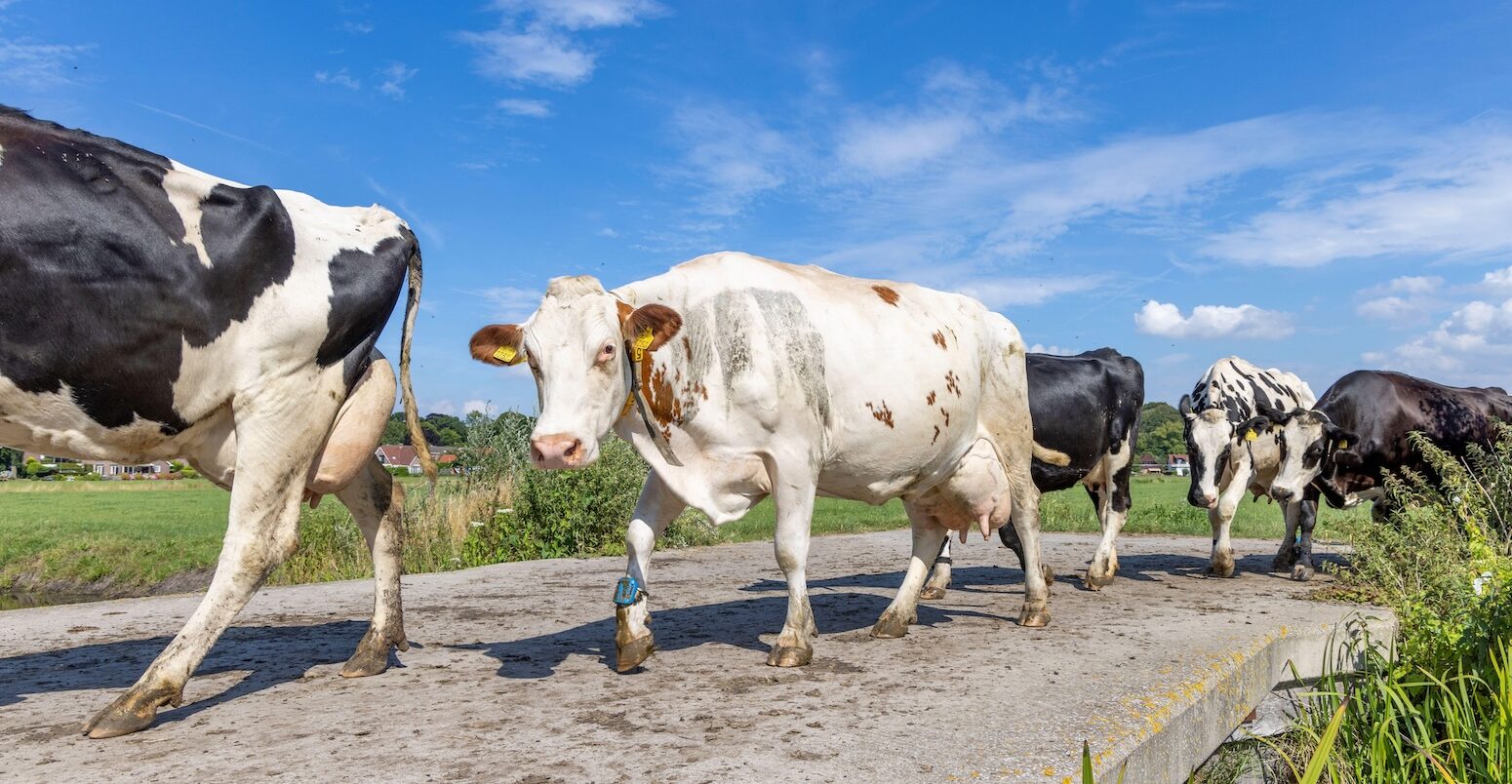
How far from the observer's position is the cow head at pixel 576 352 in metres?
4.43

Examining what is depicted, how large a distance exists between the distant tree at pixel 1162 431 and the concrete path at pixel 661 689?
6907 centimetres

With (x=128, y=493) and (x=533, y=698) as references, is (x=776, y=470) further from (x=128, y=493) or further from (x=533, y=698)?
(x=128, y=493)

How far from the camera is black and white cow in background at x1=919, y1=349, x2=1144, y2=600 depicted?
8664 millimetres

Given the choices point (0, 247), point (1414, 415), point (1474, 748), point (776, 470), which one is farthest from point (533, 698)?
point (1414, 415)

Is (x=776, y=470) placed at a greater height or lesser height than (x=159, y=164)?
lesser

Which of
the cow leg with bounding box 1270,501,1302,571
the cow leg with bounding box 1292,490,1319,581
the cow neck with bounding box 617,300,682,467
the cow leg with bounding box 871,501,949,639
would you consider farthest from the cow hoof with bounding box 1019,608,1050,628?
the cow leg with bounding box 1270,501,1302,571

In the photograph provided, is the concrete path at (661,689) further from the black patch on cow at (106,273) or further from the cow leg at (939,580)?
the black patch on cow at (106,273)

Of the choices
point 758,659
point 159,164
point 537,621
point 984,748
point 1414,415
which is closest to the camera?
point 984,748

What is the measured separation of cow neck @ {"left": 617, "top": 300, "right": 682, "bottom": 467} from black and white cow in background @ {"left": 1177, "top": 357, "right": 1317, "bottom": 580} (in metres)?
6.45

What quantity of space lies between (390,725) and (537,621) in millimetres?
2735

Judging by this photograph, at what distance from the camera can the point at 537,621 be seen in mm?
6484

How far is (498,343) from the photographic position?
4.82m

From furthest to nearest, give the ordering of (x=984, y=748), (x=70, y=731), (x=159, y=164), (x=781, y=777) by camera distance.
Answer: (x=159, y=164), (x=70, y=731), (x=984, y=748), (x=781, y=777)

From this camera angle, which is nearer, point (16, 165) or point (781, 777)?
point (781, 777)
